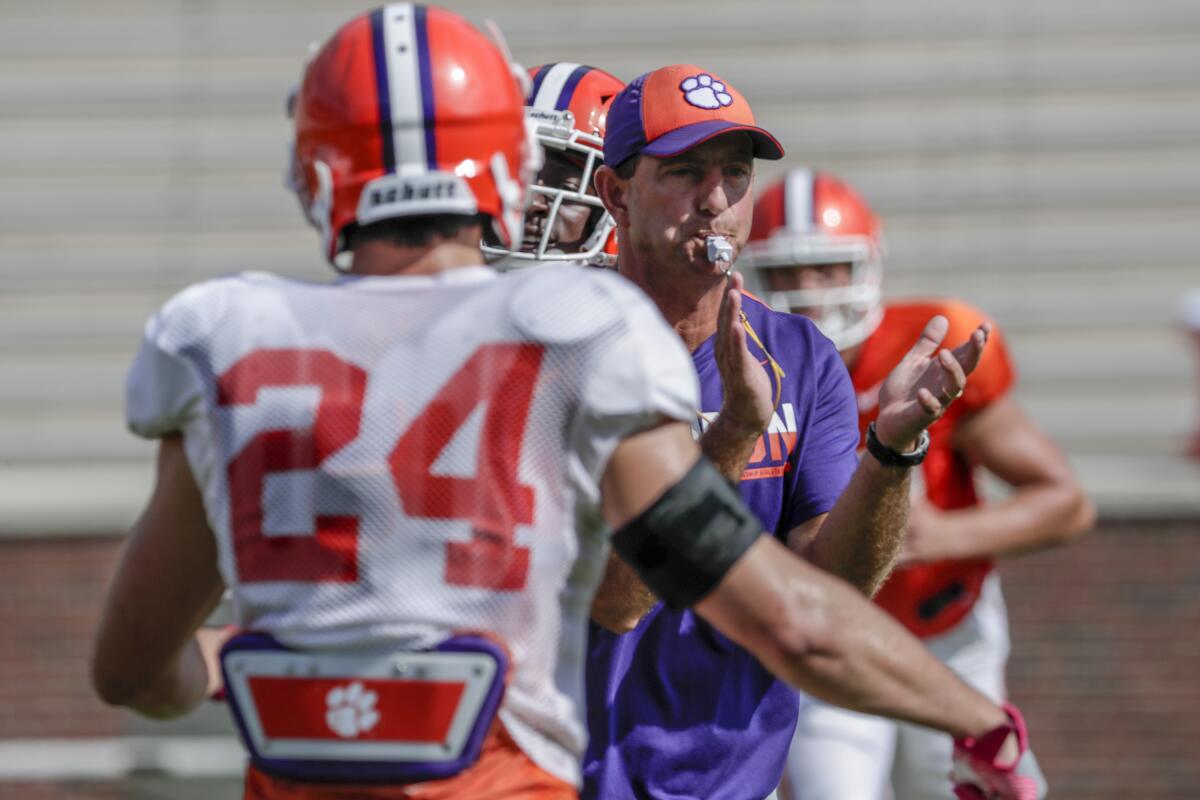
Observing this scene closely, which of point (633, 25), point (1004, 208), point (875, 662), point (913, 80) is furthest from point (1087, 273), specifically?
point (875, 662)

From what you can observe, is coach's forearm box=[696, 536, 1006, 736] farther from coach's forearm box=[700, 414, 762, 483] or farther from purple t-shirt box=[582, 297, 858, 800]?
purple t-shirt box=[582, 297, 858, 800]

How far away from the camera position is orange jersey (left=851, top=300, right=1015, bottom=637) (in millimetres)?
5512

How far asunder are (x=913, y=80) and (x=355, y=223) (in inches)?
252

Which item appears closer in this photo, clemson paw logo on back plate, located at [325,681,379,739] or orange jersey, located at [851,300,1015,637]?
clemson paw logo on back plate, located at [325,681,379,739]

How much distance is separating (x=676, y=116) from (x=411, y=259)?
1.17 meters

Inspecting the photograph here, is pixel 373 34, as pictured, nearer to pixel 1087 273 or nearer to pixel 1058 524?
pixel 1058 524

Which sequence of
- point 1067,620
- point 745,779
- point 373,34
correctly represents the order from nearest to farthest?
1. point 373,34
2. point 745,779
3. point 1067,620

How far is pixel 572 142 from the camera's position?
3412 millimetres

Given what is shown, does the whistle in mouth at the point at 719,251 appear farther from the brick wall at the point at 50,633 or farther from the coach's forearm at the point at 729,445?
the brick wall at the point at 50,633

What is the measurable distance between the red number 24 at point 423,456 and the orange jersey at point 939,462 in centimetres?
354

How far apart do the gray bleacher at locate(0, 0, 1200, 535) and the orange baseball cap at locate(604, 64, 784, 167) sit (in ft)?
16.1

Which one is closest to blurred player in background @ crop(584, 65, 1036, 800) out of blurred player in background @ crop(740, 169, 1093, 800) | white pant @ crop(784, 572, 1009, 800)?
white pant @ crop(784, 572, 1009, 800)

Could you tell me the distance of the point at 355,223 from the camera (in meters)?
2.15

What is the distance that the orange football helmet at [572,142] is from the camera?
11.1ft
